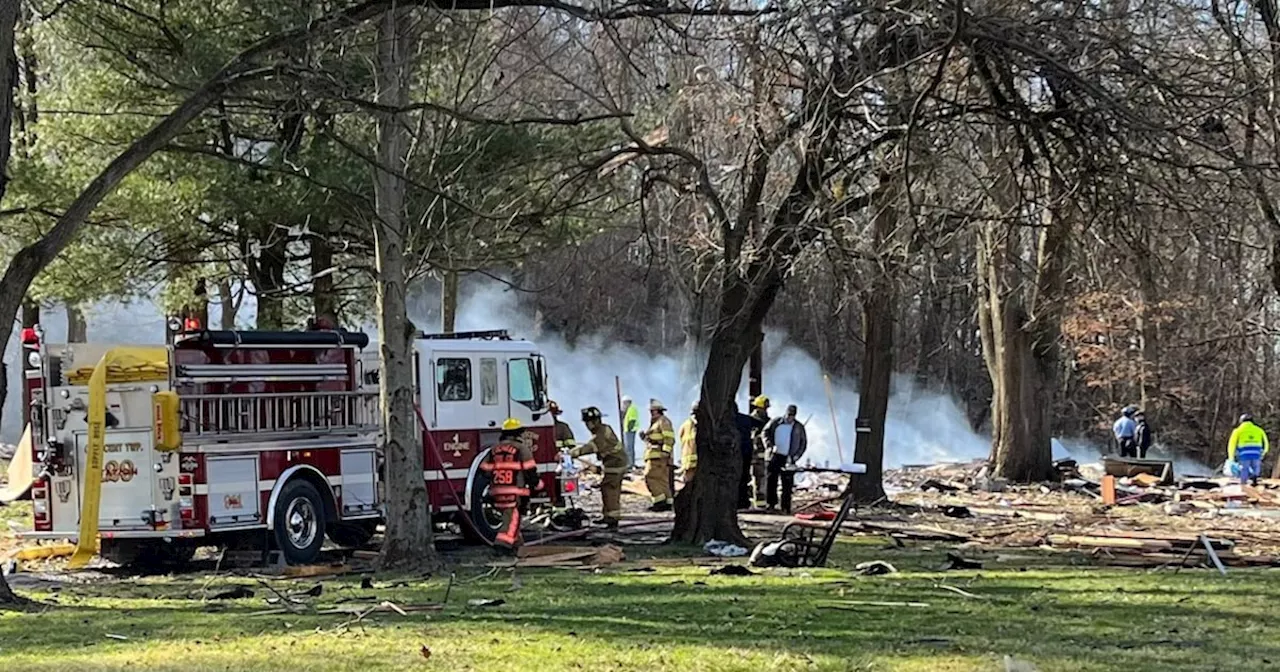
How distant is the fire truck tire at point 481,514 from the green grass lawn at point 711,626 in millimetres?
4452

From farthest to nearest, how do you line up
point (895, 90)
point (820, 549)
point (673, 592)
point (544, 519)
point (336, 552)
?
point (544, 519)
point (336, 552)
point (820, 549)
point (895, 90)
point (673, 592)

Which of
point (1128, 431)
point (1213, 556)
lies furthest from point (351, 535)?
point (1128, 431)

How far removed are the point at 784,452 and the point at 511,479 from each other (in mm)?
6907

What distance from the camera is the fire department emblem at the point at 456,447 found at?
17703 millimetres

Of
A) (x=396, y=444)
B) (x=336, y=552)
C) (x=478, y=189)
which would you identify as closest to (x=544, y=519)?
(x=336, y=552)

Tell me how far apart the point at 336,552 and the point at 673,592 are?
6.84 m

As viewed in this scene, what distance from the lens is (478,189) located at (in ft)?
57.0

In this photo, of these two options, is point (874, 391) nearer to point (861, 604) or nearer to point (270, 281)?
point (270, 281)

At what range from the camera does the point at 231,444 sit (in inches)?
607

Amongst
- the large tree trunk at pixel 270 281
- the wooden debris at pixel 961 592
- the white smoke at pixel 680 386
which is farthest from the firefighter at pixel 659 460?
the white smoke at pixel 680 386

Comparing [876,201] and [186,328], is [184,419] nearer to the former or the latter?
[186,328]

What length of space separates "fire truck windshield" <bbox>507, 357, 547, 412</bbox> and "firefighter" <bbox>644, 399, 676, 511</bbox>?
11.8 ft

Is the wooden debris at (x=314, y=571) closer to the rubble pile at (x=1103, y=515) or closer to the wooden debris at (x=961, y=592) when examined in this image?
the wooden debris at (x=961, y=592)

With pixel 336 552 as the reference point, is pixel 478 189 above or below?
above
